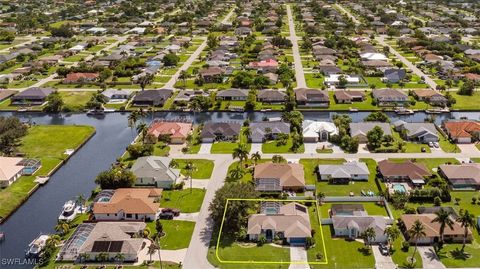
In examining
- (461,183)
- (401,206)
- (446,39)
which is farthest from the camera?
(446,39)

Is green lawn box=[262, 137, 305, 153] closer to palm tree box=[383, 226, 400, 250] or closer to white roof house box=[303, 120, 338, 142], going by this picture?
white roof house box=[303, 120, 338, 142]

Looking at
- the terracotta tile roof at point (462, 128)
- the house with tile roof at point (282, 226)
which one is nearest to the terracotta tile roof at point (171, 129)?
the house with tile roof at point (282, 226)

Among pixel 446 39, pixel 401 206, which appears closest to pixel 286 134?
pixel 401 206

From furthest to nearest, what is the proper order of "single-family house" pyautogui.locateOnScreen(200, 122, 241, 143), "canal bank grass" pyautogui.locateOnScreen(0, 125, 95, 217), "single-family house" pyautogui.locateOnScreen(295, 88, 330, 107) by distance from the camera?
"single-family house" pyautogui.locateOnScreen(295, 88, 330, 107) → "single-family house" pyautogui.locateOnScreen(200, 122, 241, 143) → "canal bank grass" pyautogui.locateOnScreen(0, 125, 95, 217)

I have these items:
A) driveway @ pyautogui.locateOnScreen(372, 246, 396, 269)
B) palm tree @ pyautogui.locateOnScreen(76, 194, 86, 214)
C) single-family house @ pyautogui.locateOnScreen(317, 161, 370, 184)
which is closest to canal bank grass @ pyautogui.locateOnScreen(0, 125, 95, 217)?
palm tree @ pyautogui.locateOnScreen(76, 194, 86, 214)

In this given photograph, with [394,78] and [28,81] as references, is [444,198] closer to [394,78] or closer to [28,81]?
[394,78]

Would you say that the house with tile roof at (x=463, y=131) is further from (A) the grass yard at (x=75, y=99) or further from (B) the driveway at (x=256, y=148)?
(A) the grass yard at (x=75, y=99)

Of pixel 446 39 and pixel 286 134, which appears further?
pixel 446 39

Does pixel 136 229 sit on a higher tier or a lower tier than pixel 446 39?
higher
